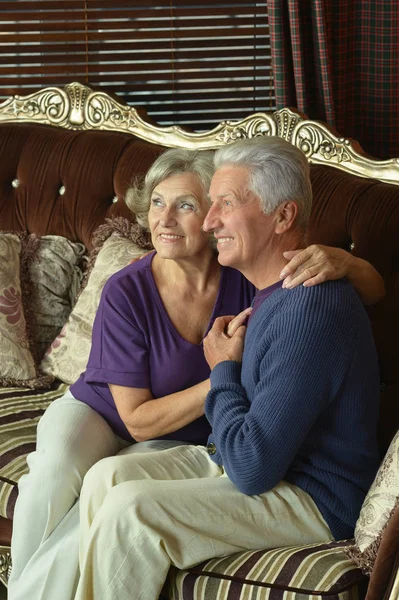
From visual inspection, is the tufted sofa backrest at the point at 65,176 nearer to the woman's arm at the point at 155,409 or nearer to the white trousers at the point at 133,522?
the woman's arm at the point at 155,409

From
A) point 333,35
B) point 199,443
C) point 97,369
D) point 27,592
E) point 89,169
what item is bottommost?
point 27,592

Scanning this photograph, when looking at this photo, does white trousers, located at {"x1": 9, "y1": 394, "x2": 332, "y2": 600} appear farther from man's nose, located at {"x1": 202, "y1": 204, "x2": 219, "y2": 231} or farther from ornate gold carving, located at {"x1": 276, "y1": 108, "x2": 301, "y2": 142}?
ornate gold carving, located at {"x1": 276, "y1": 108, "x2": 301, "y2": 142}

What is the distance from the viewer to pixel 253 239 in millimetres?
1828

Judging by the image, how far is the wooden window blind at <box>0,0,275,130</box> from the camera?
3.24 m

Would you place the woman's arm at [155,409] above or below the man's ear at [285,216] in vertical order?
below

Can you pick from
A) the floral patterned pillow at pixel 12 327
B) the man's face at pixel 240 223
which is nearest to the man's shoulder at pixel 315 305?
the man's face at pixel 240 223

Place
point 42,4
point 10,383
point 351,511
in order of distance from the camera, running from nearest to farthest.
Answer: point 351,511
point 10,383
point 42,4

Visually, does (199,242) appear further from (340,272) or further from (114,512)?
(114,512)

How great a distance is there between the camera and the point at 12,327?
105 inches

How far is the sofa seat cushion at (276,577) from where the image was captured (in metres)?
1.54

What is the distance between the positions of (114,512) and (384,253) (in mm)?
952

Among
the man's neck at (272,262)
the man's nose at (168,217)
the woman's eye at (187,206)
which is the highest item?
the woman's eye at (187,206)

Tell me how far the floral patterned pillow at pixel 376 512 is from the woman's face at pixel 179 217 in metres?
0.70

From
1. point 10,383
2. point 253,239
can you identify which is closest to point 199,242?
point 253,239
